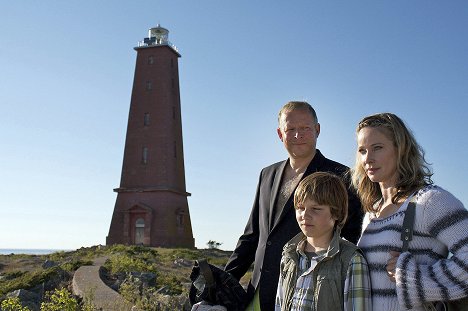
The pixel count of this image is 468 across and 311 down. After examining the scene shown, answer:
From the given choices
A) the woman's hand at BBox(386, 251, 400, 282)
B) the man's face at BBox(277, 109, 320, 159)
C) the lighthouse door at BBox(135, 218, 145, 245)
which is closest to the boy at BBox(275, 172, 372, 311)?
the woman's hand at BBox(386, 251, 400, 282)

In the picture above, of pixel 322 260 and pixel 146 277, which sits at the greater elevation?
pixel 146 277

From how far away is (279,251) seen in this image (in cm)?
321

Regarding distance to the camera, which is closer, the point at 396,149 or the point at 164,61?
the point at 396,149

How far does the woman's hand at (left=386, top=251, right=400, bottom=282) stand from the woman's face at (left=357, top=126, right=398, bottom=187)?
404 mm

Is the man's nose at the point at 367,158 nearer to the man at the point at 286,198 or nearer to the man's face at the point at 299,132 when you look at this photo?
the man at the point at 286,198

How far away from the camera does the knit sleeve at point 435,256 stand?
2217 mm

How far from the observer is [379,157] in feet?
8.62

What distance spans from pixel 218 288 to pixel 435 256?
4.73 ft

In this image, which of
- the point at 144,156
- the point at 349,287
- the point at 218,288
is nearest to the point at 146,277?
the point at 218,288

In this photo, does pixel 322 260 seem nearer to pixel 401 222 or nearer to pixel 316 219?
pixel 316 219

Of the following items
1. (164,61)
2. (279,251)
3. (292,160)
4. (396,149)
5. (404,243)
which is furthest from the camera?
(164,61)

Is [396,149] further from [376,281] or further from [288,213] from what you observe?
[288,213]

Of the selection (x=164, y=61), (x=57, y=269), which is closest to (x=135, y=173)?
(x=164, y=61)

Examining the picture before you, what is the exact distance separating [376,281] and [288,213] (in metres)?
0.86
